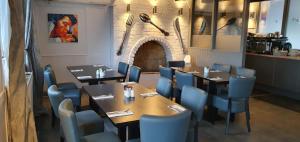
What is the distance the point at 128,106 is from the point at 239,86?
1.81 m

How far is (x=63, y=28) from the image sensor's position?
17.5 ft

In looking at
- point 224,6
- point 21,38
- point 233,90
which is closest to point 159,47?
point 224,6

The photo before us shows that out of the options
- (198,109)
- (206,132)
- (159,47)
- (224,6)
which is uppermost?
(224,6)

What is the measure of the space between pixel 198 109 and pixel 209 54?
3.85m

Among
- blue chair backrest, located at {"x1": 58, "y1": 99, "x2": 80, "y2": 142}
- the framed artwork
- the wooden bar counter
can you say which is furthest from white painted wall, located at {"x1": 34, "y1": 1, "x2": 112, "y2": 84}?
the wooden bar counter

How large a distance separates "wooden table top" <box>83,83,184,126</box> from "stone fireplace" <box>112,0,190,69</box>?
3041 millimetres

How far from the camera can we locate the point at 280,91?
18.9 feet

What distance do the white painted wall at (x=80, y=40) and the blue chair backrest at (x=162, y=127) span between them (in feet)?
13.7

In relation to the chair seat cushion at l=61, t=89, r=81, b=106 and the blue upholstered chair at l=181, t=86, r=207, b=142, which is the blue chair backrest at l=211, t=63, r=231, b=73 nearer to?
the blue upholstered chair at l=181, t=86, r=207, b=142

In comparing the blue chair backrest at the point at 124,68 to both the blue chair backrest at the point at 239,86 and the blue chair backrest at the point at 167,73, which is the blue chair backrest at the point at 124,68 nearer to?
the blue chair backrest at the point at 167,73

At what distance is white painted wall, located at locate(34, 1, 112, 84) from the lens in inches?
203

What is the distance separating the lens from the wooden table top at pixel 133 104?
2.06 meters

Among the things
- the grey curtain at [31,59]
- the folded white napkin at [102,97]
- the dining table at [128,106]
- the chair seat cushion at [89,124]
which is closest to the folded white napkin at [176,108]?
the dining table at [128,106]

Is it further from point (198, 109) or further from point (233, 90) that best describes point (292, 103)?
point (198, 109)
